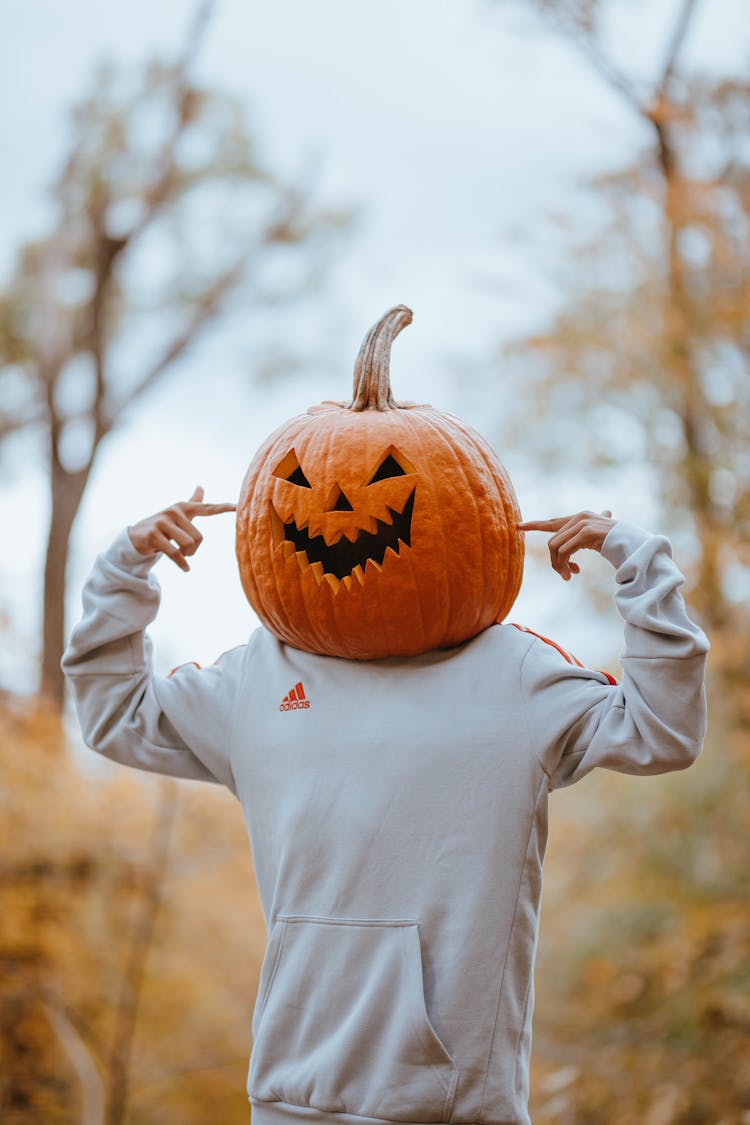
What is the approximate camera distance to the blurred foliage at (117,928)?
4688mm

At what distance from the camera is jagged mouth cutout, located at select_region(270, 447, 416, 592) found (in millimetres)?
1545

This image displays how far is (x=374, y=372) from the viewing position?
1698 millimetres

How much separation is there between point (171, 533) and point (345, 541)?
308mm

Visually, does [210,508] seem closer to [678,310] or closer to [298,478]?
[298,478]

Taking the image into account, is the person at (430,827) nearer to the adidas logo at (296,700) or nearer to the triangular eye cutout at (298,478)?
the adidas logo at (296,700)

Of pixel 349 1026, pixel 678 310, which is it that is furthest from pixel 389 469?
pixel 678 310

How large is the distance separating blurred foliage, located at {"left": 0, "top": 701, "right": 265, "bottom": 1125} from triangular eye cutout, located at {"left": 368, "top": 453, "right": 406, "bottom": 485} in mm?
3383

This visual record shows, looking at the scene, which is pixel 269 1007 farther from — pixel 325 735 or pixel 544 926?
pixel 544 926

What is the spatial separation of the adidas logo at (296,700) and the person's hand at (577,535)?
421mm

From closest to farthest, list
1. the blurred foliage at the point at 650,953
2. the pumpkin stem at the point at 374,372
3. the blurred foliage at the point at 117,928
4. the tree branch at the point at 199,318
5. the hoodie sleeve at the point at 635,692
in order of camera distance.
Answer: the hoodie sleeve at the point at 635,692
the pumpkin stem at the point at 374,372
the blurred foliage at the point at 650,953
the blurred foliage at the point at 117,928
the tree branch at the point at 199,318

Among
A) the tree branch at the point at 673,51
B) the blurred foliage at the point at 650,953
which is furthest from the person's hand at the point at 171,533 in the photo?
the tree branch at the point at 673,51

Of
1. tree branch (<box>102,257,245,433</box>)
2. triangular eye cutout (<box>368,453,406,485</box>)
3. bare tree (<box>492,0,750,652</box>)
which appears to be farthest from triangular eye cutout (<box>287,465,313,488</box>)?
tree branch (<box>102,257,245,433</box>)

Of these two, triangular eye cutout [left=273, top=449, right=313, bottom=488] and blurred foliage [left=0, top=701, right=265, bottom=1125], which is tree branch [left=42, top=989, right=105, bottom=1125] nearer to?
blurred foliage [left=0, top=701, right=265, bottom=1125]

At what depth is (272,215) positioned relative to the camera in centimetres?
754
